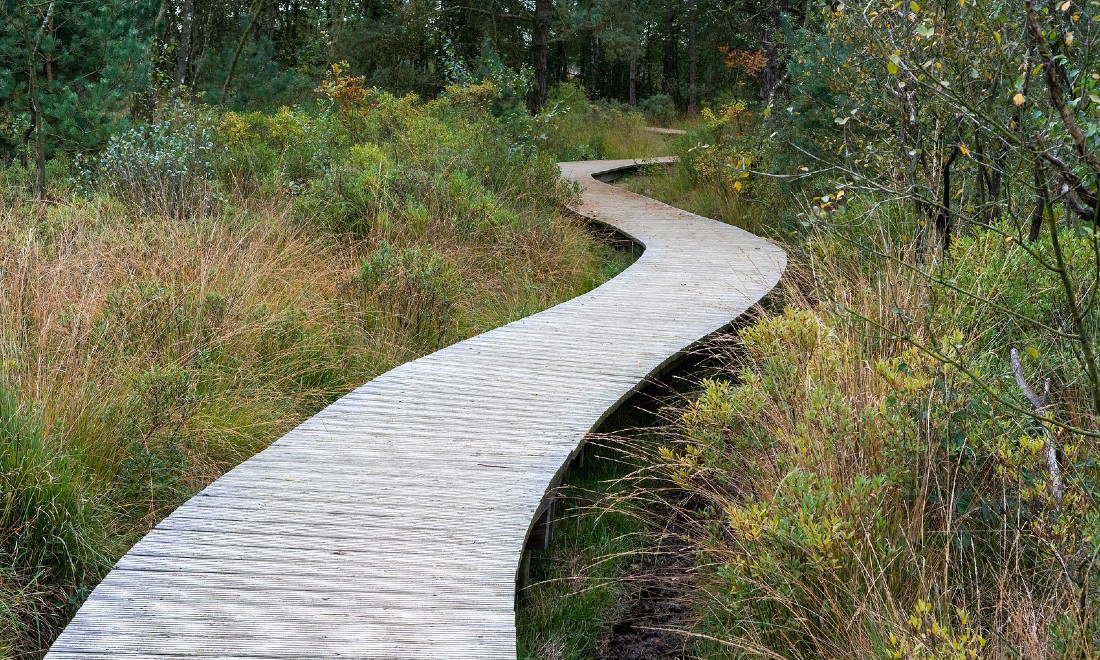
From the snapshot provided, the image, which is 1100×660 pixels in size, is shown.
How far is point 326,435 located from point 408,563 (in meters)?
1.24

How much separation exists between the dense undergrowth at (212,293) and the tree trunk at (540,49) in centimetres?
521

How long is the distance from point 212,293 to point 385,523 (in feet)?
7.94

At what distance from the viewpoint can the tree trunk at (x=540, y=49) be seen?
15.8m

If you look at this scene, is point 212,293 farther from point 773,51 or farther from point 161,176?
point 773,51

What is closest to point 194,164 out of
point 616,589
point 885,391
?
point 616,589

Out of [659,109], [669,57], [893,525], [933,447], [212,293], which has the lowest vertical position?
[893,525]

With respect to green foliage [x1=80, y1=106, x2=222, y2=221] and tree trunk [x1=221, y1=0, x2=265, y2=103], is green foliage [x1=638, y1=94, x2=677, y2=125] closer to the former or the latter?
tree trunk [x1=221, y1=0, x2=265, y2=103]

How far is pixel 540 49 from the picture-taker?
1662 cm

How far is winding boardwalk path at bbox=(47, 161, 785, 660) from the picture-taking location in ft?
8.63

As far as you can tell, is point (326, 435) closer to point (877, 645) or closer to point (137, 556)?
point (137, 556)

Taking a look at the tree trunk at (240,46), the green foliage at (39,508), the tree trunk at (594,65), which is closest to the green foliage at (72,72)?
the tree trunk at (240,46)

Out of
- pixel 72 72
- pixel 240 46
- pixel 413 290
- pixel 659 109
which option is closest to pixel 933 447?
pixel 413 290

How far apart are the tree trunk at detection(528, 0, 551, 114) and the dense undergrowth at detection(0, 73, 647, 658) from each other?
5214mm

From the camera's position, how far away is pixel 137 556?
3.02 metres
